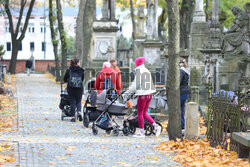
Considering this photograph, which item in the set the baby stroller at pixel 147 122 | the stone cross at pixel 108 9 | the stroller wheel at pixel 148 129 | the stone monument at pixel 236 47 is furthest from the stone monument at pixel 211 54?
the stone cross at pixel 108 9

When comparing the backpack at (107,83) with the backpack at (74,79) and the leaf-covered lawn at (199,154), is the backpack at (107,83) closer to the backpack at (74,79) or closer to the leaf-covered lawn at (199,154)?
the backpack at (74,79)

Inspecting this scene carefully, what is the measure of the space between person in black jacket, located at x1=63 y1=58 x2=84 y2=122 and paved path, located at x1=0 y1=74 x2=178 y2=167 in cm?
40

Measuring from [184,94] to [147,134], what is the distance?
49.0 inches

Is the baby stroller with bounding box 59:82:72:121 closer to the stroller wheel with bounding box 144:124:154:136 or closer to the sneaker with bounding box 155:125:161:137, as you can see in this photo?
the stroller wheel with bounding box 144:124:154:136

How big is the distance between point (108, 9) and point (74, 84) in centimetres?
1355

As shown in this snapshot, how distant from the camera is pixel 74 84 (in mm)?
15227

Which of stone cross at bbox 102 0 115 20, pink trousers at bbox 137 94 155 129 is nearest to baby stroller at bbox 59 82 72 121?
pink trousers at bbox 137 94 155 129

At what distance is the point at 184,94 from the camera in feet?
42.0

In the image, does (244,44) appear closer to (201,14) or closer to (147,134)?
(201,14)

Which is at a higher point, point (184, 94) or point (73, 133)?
point (184, 94)

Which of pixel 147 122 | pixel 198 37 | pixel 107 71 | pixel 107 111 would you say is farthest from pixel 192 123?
pixel 198 37

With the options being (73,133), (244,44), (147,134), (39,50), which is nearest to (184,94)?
(147,134)

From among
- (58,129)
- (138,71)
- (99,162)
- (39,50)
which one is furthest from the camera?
(39,50)

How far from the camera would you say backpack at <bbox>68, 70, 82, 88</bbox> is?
15.2 metres
